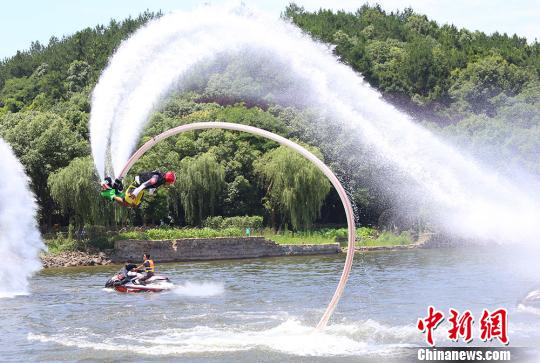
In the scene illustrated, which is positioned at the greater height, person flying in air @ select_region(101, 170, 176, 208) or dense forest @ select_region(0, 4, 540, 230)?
dense forest @ select_region(0, 4, 540, 230)

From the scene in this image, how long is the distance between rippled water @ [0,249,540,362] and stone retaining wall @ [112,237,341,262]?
24.2ft

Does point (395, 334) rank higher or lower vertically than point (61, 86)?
lower

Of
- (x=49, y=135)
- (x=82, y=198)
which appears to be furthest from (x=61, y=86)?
(x=82, y=198)

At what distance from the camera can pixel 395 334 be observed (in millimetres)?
33656

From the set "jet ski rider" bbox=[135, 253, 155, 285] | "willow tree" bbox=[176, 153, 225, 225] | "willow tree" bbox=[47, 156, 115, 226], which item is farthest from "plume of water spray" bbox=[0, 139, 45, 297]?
"willow tree" bbox=[176, 153, 225, 225]

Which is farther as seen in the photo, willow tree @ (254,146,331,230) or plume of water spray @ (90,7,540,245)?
willow tree @ (254,146,331,230)

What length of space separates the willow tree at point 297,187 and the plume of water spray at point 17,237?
27.7 m

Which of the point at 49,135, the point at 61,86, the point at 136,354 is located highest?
the point at 61,86

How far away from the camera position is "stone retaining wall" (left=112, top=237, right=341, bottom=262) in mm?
72688

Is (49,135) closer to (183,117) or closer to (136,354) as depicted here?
(183,117)

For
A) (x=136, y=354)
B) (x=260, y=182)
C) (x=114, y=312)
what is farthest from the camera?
(x=260, y=182)

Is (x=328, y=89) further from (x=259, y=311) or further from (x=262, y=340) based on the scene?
(x=262, y=340)

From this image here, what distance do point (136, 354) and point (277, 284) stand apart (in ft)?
68.2

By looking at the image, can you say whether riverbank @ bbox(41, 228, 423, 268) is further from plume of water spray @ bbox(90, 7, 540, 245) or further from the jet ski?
plume of water spray @ bbox(90, 7, 540, 245)
